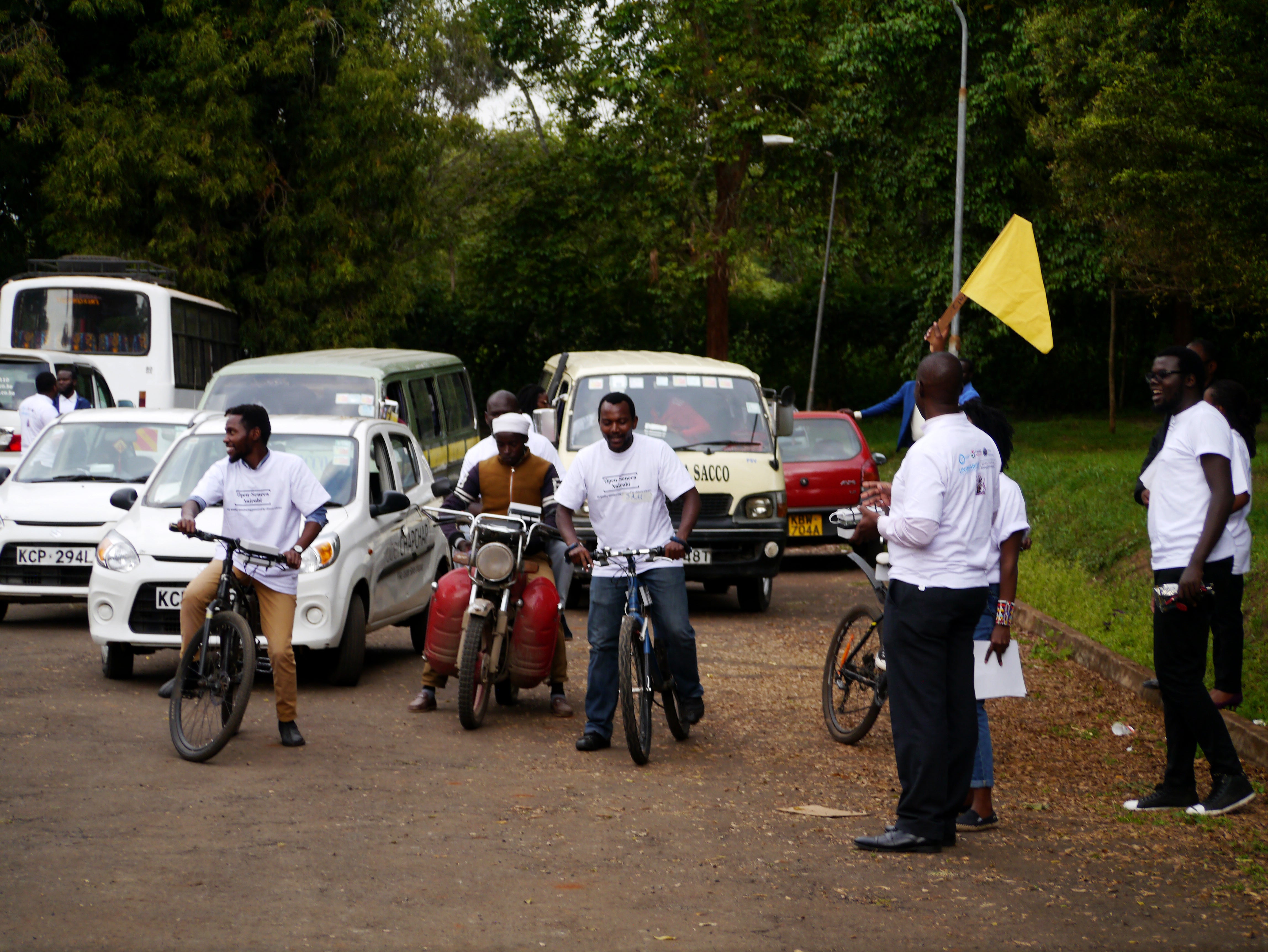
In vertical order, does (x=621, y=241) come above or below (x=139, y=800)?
above

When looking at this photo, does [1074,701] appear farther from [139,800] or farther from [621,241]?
[621,241]

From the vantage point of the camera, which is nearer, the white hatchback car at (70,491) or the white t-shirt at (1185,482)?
the white t-shirt at (1185,482)

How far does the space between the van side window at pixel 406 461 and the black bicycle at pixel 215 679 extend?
366 cm

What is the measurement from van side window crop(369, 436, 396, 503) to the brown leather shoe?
1888 mm

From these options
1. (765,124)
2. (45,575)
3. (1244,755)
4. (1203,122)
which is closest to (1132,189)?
(1203,122)

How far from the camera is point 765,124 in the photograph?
32.8 metres

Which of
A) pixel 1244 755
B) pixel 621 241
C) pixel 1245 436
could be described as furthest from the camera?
pixel 621 241

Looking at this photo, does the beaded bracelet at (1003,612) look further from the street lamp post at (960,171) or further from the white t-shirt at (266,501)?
the street lamp post at (960,171)

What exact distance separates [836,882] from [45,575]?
7.56m

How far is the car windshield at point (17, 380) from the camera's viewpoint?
18328mm

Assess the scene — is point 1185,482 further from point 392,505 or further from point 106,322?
point 106,322

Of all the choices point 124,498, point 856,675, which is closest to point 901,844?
point 856,675

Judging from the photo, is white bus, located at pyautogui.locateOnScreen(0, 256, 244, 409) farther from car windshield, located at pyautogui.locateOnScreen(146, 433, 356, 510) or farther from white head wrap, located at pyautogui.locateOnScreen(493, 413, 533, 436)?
white head wrap, located at pyautogui.locateOnScreen(493, 413, 533, 436)

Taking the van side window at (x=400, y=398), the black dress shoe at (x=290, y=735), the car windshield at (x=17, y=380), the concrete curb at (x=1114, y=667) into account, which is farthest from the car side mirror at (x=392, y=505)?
the car windshield at (x=17, y=380)
